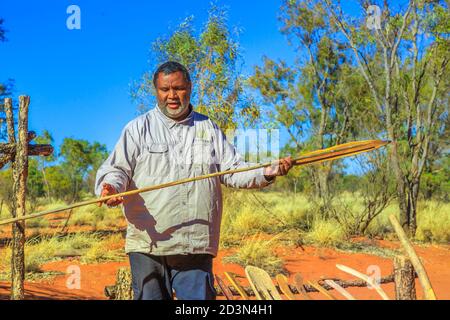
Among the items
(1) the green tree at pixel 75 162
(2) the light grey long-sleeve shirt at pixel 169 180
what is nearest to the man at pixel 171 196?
(2) the light grey long-sleeve shirt at pixel 169 180

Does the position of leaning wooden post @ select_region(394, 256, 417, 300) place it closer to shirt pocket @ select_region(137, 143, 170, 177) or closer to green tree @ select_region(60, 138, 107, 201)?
shirt pocket @ select_region(137, 143, 170, 177)

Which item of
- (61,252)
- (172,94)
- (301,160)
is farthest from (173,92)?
(61,252)

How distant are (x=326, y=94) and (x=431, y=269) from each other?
7.86 metres

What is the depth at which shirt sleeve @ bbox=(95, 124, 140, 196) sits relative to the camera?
2676mm

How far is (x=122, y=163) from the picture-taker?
2756 millimetres

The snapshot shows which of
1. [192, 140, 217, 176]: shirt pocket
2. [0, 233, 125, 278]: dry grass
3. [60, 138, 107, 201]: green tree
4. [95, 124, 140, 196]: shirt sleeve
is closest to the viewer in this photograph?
[95, 124, 140, 196]: shirt sleeve

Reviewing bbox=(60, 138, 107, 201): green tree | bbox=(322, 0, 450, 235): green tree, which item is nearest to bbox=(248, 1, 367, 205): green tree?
bbox=(322, 0, 450, 235): green tree

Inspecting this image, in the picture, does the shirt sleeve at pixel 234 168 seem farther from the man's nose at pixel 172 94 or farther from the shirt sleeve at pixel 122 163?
the shirt sleeve at pixel 122 163

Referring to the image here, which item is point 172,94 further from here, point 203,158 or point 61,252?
point 61,252

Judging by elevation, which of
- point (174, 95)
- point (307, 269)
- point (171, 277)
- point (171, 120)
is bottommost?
point (307, 269)

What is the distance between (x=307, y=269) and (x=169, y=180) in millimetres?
6034

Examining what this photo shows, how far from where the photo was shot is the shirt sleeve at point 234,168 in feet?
9.25

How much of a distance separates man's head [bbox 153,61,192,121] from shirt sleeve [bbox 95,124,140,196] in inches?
8.2

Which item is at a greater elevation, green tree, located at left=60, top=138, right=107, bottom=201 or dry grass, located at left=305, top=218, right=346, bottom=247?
green tree, located at left=60, top=138, right=107, bottom=201
